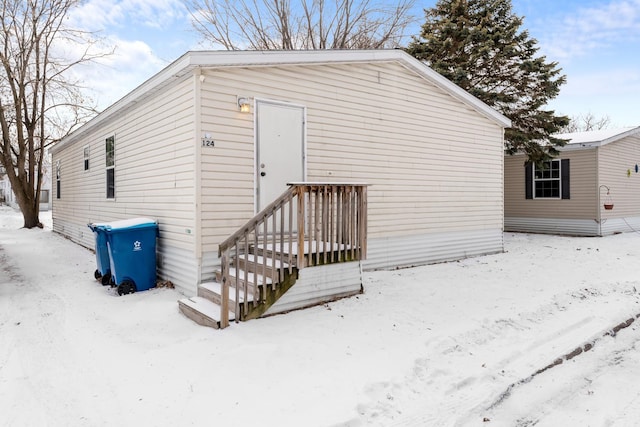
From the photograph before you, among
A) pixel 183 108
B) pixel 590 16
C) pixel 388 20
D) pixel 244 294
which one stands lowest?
pixel 244 294

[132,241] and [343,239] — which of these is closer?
[343,239]

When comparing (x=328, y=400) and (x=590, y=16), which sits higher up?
(x=590, y=16)

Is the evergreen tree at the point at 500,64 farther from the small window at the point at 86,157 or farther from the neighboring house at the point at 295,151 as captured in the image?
the small window at the point at 86,157

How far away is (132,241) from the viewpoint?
17.6 ft

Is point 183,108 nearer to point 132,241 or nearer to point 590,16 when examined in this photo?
point 132,241

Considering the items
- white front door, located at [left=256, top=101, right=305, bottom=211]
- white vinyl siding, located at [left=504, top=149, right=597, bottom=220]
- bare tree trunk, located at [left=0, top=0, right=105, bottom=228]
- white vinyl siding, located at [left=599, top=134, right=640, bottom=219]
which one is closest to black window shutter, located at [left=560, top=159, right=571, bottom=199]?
white vinyl siding, located at [left=504, top=149, right=597, bottom=220]

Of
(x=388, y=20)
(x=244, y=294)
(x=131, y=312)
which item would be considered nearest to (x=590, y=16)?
(x=388, y=20)

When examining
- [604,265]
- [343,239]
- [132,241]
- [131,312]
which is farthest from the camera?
[604,265]

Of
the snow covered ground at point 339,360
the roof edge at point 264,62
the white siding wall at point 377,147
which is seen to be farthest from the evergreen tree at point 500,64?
the snow covered ground at point 339,360

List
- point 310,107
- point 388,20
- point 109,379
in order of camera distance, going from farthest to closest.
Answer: point 388,20, point 310,107, point 109,379

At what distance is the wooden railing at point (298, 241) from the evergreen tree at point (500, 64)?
9159 millimetres

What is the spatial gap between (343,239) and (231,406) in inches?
107

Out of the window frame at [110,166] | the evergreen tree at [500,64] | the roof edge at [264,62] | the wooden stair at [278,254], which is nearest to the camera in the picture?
the wooden stair at [278,254]

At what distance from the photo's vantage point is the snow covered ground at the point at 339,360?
2596mm
